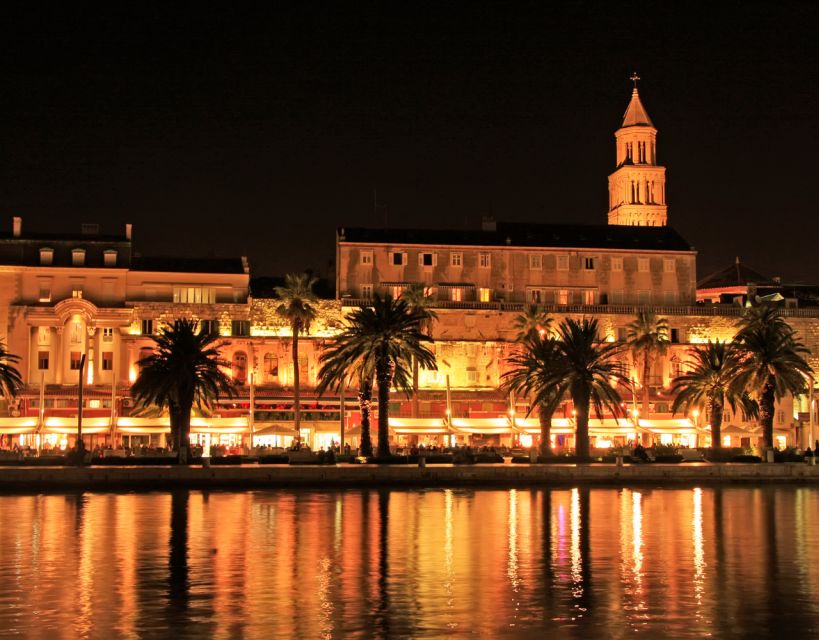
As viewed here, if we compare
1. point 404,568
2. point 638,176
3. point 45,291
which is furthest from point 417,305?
point 404,568

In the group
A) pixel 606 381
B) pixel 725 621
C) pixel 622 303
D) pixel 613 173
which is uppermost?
pixel 613 173

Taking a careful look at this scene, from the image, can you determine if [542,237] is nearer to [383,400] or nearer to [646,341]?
[646,341]

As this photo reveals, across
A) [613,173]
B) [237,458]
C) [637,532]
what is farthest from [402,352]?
[613,173]

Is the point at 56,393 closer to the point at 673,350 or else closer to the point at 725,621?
the point at 673,350

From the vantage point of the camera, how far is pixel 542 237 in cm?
11138

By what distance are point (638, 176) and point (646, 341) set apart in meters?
42.6

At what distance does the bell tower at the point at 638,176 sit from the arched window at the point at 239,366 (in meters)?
55.3

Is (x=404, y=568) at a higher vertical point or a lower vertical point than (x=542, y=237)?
lower

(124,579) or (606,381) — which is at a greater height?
(606,381)

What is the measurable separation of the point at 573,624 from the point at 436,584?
6.20 m

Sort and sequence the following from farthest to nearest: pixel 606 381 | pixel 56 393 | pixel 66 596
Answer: pixel 56 393 < pixel 606 381 < pixel 66 596

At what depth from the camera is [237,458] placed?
74.6m

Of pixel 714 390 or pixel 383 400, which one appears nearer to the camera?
pixel 383 400

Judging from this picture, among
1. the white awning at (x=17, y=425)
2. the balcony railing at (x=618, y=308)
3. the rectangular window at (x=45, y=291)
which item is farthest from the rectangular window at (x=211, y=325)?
the white awning at (x=17, y=425)
